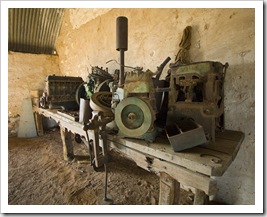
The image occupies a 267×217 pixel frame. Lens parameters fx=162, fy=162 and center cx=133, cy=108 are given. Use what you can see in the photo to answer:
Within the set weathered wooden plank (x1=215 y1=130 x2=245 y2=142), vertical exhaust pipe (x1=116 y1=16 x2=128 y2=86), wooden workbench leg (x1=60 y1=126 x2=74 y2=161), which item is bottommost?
wooden workbench leg (x1=60 y1=126 x2=74 y2=161)

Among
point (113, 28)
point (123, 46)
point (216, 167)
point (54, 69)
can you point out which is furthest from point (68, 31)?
point (216, 167)

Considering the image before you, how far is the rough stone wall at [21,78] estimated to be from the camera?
145 inches

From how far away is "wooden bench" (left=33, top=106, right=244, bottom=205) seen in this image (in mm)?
768

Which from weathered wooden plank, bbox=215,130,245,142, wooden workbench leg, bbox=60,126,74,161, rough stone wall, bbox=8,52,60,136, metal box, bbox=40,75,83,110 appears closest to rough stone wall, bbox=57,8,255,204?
weathered wooden plank, bbox=215,130,245,142

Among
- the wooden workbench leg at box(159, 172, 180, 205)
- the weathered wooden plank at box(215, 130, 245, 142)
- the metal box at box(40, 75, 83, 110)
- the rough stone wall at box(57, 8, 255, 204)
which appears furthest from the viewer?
the metal box at box(40, 75, 83, 110)

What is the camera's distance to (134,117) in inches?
41.8

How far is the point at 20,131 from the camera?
12.1 feet

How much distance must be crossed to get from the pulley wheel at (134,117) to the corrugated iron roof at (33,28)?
3.63 m

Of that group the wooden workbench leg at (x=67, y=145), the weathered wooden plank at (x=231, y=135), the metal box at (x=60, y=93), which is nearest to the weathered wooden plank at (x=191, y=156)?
the weathered wooden plank at (x=231, y=135)

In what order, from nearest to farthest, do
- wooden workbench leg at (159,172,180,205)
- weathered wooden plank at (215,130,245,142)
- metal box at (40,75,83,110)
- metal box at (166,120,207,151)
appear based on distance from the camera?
metal box at (166,120,207,151)
wooden workbench leg at (159,172,180,205)
weathered wooden plank at (215,130,245,142)
metal box at (40,75,83,110)

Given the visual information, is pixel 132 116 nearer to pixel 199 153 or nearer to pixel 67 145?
pixel 199 153

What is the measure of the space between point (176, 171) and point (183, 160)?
0.09 meters

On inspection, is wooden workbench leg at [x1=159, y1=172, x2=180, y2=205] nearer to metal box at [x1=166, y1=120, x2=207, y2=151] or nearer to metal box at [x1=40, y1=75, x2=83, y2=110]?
metal box at [x1=166, y1=120, x2=207, y2=151]

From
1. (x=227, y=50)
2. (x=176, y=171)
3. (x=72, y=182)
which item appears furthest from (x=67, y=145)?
(x=227, y=50)
